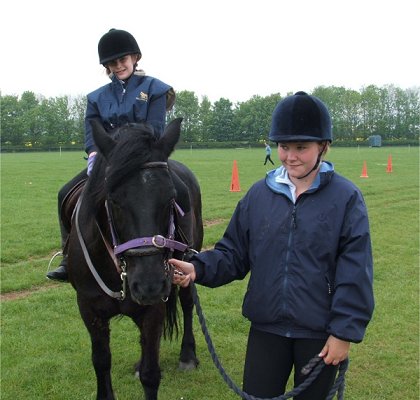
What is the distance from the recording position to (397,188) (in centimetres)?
1795

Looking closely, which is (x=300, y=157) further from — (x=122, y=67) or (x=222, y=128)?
(x=222, y=128)

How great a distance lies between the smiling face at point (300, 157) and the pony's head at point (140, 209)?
657mm

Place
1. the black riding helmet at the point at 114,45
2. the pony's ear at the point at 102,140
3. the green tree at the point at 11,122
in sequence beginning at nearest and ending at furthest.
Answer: the pony's ear at the point at 102,140
the black riding helmet at the point at 114,45
the green tree at the point at 11,122

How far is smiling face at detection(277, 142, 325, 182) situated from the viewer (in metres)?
2.44

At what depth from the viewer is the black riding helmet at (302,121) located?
2.42m

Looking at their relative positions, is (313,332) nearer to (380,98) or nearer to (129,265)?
(129,265)

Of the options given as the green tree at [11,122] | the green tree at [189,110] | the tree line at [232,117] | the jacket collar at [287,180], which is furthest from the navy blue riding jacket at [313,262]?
the green tree at [189,110]

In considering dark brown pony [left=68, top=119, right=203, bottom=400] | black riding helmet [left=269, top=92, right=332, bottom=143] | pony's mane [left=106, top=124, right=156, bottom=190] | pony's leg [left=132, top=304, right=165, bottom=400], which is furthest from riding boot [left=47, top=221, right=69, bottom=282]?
black riding helmet [left=269, top=92, right=332, bottom=143]

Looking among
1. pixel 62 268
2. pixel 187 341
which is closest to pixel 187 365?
pixel 187 341

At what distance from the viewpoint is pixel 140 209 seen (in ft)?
8.09

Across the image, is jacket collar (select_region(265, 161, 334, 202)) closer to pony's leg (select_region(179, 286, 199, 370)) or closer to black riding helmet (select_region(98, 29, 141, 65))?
black riding helmet (select_region(98, 29, 141, 65))

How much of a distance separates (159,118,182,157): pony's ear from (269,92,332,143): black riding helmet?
0.63 m

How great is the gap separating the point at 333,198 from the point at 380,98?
106 metres

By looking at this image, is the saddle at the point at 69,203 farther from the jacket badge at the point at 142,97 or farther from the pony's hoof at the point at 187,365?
the pony's hoof at the point at 187,365
